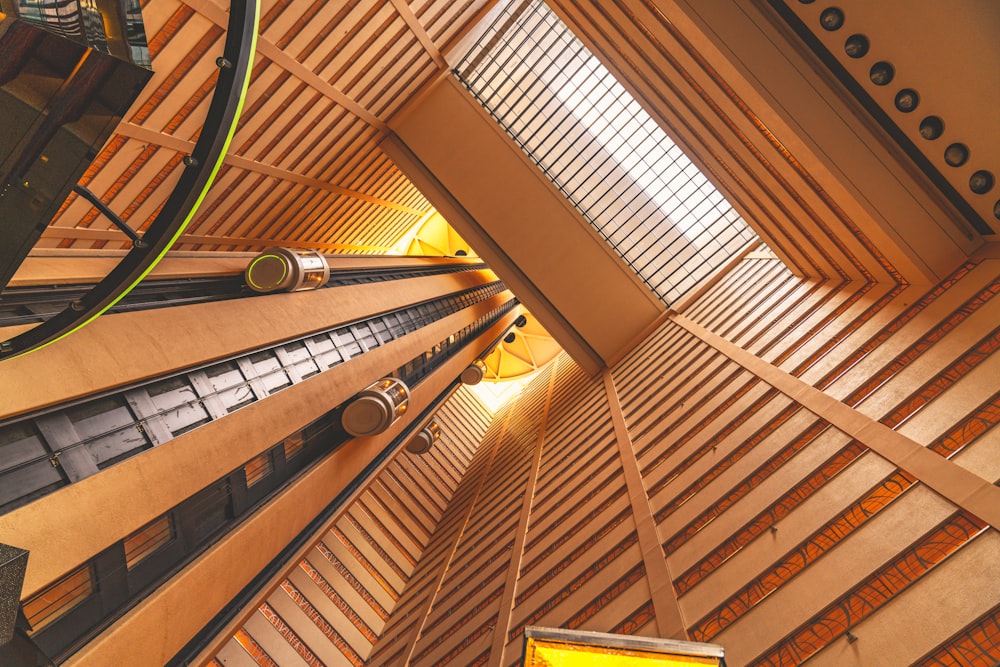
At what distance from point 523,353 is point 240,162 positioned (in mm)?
26894

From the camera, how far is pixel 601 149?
14664 mm

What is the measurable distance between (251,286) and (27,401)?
3.75m

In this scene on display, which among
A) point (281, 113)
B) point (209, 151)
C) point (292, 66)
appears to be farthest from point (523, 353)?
point (209, 151)

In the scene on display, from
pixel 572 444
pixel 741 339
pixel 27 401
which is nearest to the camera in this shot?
pixel 27 401

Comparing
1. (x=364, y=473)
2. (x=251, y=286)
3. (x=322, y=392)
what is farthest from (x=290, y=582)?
(x=251, y=286)

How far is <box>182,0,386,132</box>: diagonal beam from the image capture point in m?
7.57

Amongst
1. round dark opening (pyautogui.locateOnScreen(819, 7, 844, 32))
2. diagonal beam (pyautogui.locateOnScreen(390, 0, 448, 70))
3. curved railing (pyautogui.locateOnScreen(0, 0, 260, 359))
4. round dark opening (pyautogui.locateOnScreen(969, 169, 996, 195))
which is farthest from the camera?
diagonal beam (pyautogui.locateOnScreen(390, 0, 448, 70))

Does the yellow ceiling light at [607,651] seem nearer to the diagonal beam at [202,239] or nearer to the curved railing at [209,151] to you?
the curved railing at [209,151]

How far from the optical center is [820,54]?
5.88 meters

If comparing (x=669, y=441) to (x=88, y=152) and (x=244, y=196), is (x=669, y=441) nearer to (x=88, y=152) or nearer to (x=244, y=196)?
(x=88, y=152)

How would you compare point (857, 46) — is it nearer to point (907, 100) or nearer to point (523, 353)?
point (907, 100)

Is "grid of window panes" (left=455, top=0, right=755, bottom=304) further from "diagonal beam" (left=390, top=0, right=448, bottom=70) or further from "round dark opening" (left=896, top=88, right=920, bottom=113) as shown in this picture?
"round dark opening" (left=896, top=88, right=920, bottom=113)

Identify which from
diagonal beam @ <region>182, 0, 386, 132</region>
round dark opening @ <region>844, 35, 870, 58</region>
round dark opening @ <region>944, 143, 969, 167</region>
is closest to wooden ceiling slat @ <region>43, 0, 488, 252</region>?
diagonal beam @ <region>182, 0, 386, 132</region>

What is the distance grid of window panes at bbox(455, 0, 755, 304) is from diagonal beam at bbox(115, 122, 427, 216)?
4466 mm
